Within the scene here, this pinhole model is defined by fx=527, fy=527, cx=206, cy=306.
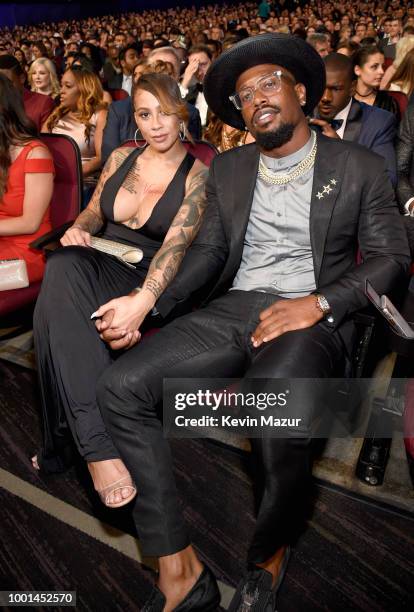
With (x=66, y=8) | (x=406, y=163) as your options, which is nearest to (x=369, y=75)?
(x=406, y=163)

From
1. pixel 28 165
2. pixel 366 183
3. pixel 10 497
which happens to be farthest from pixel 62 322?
pixel 366 183

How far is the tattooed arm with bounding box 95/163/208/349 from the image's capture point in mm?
1671

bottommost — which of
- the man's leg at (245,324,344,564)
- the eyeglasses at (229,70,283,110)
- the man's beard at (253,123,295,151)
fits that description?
the man's leg at (245,324,344,564)

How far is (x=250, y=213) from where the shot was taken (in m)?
1.89

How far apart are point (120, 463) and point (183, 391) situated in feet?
0.95

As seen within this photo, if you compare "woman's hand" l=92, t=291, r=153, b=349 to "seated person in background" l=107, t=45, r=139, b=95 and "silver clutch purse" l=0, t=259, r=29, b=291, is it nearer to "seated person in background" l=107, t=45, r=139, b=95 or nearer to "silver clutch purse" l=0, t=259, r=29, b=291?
"silver clutch purse" l=0, t=259, r=29, b=291

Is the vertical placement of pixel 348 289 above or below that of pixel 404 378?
above

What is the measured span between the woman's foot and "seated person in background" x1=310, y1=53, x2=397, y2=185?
2191 mm

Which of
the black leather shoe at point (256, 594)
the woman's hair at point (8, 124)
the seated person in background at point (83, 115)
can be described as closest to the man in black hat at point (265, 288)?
the black leather shoe at point (256, 594)

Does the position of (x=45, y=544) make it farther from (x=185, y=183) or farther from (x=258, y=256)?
(x=185, y=183)

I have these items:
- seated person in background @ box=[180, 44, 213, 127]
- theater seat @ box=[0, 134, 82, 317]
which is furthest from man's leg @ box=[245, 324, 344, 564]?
seated person in background @ box=[180, 44, 213, 127]

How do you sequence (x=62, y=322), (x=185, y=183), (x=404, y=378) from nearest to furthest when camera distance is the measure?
(x=62, y=322), (x=404, y=378), (x=185, y=183)

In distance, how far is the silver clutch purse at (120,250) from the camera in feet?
6.29

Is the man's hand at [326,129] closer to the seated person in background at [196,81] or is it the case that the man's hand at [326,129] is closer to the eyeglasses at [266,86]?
the eyeglasses at [266,86]
